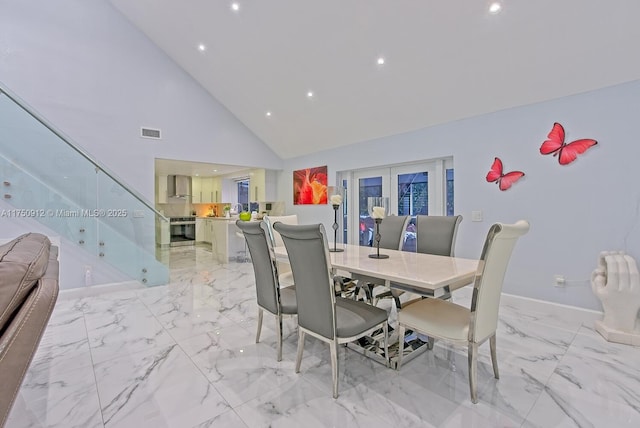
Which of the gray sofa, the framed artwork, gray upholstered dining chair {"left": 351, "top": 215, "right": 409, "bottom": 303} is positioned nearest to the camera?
the gray sofa

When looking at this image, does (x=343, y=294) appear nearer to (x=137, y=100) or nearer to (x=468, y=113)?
(x=468, y=113)

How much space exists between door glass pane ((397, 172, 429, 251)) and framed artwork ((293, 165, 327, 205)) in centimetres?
168

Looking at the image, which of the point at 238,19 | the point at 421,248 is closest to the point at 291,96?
the point at 238,19

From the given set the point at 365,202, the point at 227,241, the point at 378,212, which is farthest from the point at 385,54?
the point at 227,241

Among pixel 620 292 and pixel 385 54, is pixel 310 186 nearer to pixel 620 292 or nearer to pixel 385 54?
pixel 385 54

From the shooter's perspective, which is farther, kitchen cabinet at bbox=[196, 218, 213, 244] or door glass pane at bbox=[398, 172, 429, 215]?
kitchen cabinet at bbox=[196, 218, 213, 244]

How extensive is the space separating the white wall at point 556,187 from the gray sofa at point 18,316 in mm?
4082

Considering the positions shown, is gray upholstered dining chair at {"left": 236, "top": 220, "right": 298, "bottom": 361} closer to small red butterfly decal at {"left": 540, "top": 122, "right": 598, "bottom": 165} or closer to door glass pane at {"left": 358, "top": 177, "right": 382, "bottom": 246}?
small red butterfly decal at {"left": 540, "top": 122, "right": 598, "bottom": 165}

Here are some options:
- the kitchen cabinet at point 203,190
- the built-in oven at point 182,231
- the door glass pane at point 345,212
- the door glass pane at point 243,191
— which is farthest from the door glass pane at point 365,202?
the built-in oven at point 182,231

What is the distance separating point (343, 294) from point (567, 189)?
8.54 ft

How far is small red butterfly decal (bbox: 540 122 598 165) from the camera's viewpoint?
305cm

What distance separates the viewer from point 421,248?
3082mm

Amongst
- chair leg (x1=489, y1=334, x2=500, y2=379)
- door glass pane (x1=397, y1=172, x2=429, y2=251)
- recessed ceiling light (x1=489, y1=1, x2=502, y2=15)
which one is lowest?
chair leg (x1=489, y1=334, x2=500, y2=379)

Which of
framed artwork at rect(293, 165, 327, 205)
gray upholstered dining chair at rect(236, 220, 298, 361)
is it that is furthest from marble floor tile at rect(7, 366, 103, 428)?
framed artwork at rect(293, 165, 327, 205)
